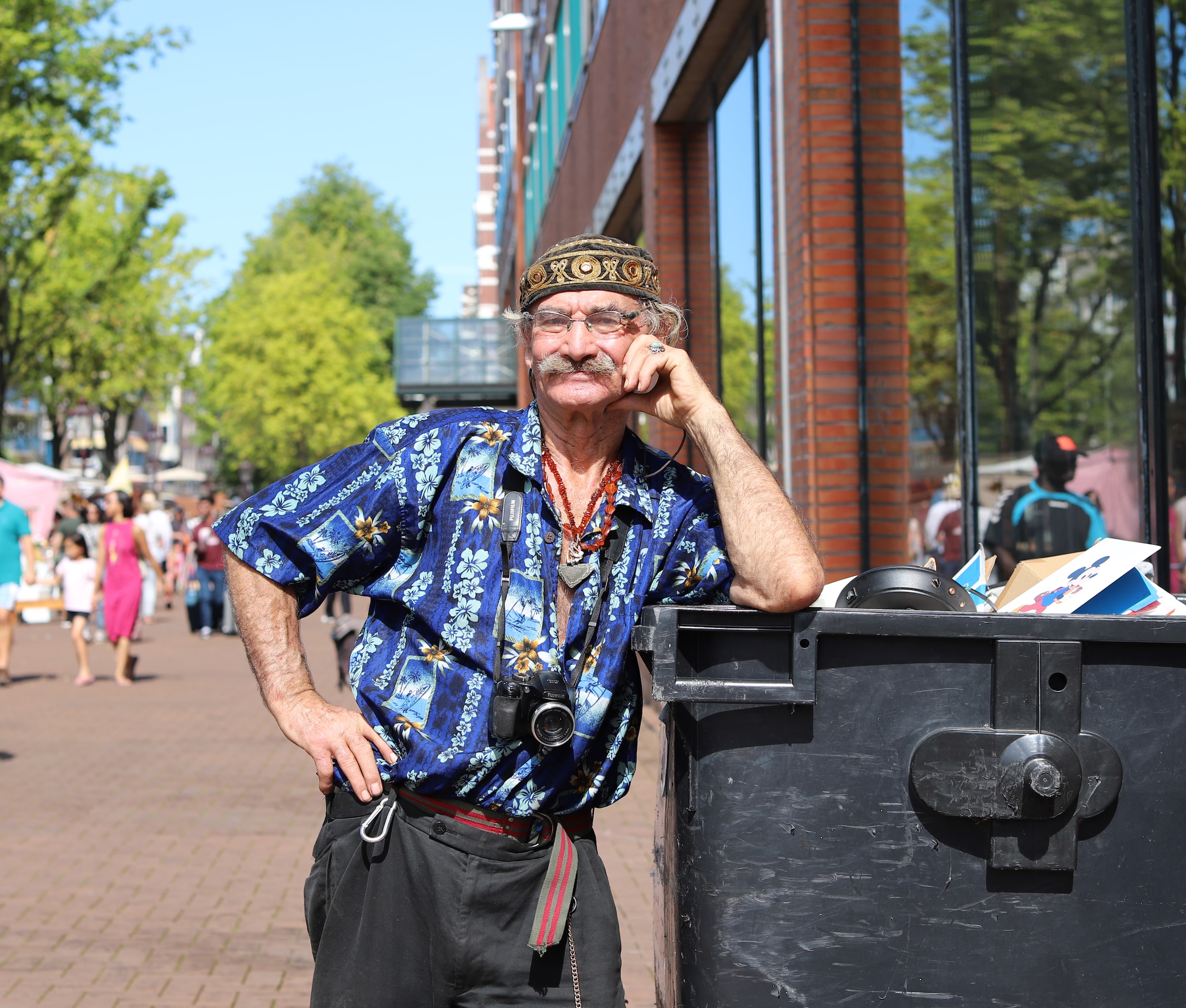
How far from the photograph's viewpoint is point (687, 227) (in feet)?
34.9

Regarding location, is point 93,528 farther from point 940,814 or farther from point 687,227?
point 940,814

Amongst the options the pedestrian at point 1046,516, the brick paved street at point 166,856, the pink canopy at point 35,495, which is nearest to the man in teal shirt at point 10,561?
the brick paved street at point 166,856

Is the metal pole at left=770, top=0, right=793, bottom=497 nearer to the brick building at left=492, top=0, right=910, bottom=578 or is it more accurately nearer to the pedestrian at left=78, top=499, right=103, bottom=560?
the brick building at left=492, top=0, right=910, bottom=578

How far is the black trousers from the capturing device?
102 inches

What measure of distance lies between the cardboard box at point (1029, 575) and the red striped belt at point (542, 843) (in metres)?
0.88

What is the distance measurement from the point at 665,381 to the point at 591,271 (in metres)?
0.25

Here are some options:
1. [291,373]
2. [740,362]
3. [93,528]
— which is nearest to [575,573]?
[740,362]

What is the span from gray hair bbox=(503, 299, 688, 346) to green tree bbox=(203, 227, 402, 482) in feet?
142

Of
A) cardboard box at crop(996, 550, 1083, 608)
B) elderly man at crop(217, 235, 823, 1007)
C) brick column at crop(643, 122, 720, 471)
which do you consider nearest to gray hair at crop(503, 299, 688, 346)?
elderly man at crop(217, 235, 823, 1007)

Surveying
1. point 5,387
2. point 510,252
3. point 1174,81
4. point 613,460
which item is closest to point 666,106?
point 1174,81

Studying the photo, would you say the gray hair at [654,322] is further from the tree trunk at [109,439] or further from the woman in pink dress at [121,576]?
the tree trunk at [109,439]

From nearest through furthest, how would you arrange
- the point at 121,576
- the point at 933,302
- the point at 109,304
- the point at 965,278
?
1. the point at 965,278
2. the point at 933,302
3. the point at 121,576
4. the point at 109,304

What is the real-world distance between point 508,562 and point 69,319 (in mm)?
30941

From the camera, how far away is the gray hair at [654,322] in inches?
109
